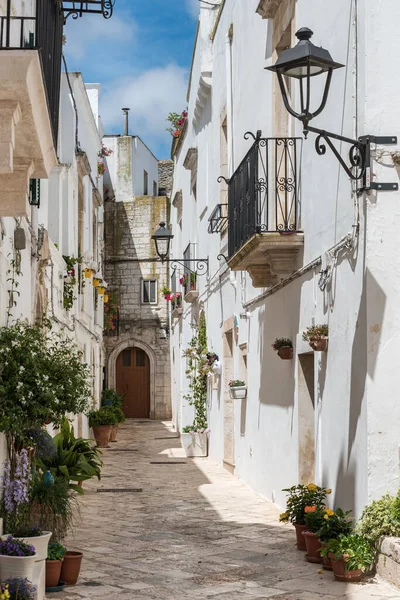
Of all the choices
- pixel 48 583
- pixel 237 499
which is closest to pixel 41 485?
pixel 48 583

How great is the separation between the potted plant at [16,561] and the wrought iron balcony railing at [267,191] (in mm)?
4458

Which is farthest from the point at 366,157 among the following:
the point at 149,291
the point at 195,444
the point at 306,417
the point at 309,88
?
the point at 149,291

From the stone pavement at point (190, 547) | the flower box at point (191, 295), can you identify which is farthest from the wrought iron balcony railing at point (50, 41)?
the flower box at point (191, 295)

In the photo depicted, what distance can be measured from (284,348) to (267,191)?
177cm

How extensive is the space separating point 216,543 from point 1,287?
3.19 meters

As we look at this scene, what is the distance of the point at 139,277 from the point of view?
3359cm

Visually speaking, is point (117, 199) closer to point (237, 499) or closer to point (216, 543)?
point (237, 499)

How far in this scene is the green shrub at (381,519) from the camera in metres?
6.79

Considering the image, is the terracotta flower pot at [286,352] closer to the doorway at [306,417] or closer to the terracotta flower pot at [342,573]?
the doorway at [306,417]

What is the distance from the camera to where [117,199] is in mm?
34750

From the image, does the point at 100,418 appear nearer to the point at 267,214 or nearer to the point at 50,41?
the point at 267,214


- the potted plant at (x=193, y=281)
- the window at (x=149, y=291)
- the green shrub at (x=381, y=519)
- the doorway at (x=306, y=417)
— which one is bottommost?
the green shrub at (x=381, y=519)

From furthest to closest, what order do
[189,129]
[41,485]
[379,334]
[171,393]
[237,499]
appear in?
[171,393] → [189,129] → [237,499] → [41,485] → [379,334]

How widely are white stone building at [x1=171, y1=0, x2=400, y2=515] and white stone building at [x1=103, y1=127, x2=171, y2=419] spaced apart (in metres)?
16.0
